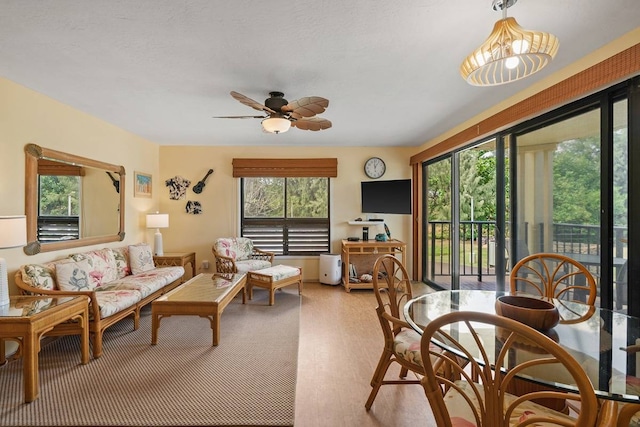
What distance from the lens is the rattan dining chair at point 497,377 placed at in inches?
31.4

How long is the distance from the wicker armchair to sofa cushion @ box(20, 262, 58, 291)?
1878 mm

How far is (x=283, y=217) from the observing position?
529 cm

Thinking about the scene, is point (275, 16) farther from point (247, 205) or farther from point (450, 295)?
point (247, 205)

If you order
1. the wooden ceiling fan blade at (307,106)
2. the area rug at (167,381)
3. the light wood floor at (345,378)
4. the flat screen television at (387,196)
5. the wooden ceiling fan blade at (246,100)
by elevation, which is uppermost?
the wooden ceiling fan blade at (246,100)

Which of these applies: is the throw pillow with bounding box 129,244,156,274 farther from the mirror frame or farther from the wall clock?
the wall clock

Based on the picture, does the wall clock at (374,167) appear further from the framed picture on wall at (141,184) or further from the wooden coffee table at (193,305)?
the framed picture on wall at (141,184)

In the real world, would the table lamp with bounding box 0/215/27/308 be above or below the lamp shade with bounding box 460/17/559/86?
below

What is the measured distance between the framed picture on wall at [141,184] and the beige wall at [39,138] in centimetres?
11

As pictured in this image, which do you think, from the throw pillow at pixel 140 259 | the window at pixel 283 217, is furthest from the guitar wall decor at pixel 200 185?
the throw pillow at pixel 140 259

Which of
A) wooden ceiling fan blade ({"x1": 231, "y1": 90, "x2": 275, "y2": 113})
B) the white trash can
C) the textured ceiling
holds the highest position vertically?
the textured ceiling

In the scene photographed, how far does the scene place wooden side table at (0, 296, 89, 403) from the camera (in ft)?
6.22

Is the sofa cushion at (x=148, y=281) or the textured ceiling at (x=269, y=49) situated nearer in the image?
the textured ceiling at (x=269, y=49)

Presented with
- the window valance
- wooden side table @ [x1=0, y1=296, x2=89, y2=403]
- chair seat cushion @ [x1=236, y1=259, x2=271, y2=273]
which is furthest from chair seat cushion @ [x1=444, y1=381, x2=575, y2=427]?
the window valance

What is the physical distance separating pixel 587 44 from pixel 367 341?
275cm
